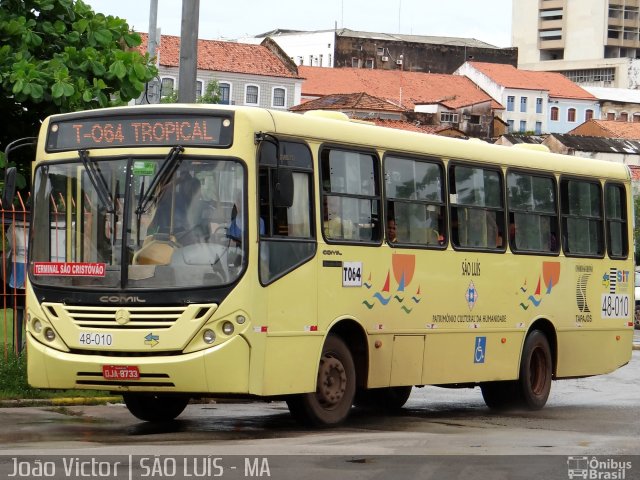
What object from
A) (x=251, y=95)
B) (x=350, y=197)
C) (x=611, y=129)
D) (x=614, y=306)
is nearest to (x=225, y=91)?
(x=251, y=95)

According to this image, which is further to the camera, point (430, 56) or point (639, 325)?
point (430, 56)

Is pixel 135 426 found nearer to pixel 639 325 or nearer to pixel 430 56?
pixel 639 325

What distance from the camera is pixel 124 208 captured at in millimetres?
13562

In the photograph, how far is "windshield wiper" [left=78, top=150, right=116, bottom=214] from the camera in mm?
13688

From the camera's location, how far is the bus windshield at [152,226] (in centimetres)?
1336

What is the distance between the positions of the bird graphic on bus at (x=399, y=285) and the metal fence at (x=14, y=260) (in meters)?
3.89

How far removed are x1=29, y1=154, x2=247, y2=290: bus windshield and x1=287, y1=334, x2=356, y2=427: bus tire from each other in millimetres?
1636

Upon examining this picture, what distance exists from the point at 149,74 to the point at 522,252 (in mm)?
5308

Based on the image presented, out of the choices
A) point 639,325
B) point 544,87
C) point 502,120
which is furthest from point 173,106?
point 544,87

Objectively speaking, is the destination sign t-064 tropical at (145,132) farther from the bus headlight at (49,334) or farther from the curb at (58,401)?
the curb at (58,401)

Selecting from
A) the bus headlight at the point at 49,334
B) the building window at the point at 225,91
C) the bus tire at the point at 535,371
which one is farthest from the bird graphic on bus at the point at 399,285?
the building window at the point at 225,91

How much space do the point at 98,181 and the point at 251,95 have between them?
104507mm

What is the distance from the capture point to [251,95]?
386 ft

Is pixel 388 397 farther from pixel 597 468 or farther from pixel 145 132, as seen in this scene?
pixel 597 468
